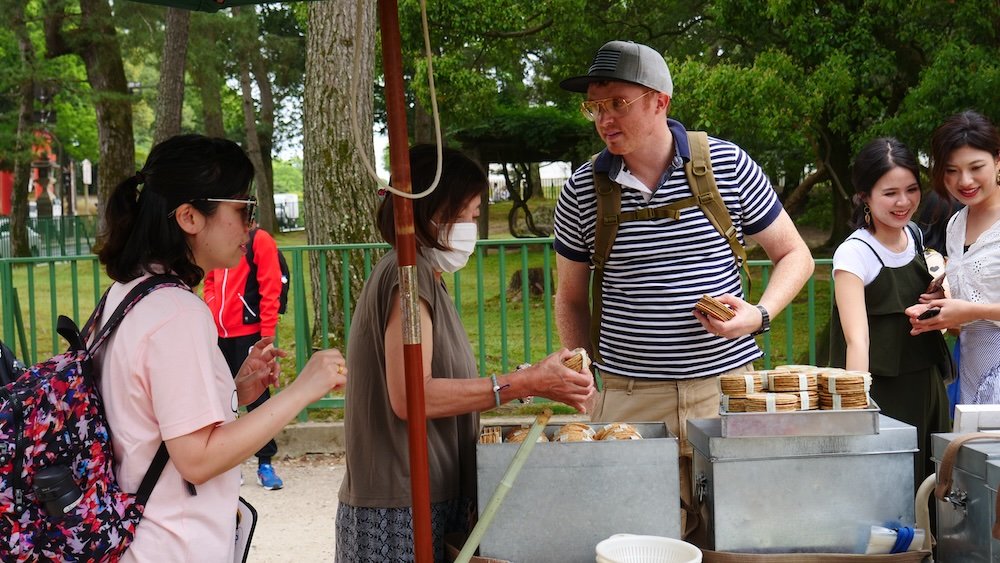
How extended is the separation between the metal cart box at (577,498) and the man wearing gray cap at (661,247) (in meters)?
0.83

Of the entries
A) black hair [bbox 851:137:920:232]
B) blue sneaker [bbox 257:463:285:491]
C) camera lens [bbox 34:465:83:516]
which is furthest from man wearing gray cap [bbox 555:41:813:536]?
blue sneaker [bbox 257:463:285:491]

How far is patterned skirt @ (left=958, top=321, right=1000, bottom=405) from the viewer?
3.19 m

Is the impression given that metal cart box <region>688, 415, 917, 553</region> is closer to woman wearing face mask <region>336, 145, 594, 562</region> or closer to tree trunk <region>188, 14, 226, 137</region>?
woman wearing face mask <region>336, 145, 594, 562</region>

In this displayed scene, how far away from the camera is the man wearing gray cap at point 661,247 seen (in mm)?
3018

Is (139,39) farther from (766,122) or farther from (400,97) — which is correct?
(400,97)

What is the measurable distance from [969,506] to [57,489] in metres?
1.95

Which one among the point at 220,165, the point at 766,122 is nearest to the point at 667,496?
the point at 220,165

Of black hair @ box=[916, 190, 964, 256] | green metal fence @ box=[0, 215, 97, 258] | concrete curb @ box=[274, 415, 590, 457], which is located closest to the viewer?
black hair @ box=[916, 190, 964, 256]

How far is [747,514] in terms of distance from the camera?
2.23m

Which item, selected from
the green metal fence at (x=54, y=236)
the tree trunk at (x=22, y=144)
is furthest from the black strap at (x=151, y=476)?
the green metal fence at (x=54, y=236)

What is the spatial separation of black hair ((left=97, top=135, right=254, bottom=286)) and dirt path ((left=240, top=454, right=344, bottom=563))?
3568 millimetres

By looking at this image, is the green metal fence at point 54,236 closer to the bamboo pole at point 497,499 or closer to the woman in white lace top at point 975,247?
the woman in white lace top at point 975,247

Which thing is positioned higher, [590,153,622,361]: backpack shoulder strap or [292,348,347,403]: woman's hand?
[590,153,622,361]: backpack shoulder strap

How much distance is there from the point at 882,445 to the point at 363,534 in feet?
4.38
